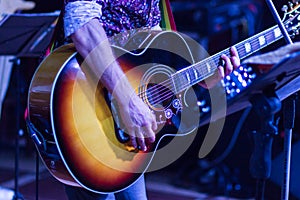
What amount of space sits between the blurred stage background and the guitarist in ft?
3.07

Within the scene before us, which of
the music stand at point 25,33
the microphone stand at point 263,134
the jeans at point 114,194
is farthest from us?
the music stand at point 25,33

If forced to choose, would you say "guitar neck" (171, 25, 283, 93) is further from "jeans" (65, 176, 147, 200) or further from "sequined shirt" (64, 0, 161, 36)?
"jeans" (65, 176, 147, 200)

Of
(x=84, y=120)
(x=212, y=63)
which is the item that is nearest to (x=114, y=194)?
(x=84, y=120)

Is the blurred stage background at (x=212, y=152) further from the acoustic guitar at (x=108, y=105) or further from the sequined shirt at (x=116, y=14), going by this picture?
the sequined shirt at (x=116, y=14)

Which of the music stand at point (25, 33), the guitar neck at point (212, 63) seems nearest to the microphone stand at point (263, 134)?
the guitar neck at point (212, 63)

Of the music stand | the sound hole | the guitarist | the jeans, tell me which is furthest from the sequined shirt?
the music stand

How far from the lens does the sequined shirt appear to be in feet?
5.58

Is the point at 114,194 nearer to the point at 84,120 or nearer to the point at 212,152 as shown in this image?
the point at 84,120

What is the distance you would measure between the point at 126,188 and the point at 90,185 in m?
0.18

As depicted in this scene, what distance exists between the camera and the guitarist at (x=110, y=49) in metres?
1.71

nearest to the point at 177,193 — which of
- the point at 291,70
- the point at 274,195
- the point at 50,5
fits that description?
the point at 274,195

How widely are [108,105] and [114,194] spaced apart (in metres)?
0.34

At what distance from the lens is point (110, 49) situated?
1.77 meters

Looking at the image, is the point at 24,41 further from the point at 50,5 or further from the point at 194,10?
the point at 194,10
